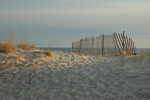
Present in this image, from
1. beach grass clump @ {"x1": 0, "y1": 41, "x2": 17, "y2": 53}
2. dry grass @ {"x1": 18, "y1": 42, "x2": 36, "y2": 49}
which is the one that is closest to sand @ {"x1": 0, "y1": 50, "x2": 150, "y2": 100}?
beach grass clump @ {"x1": 0, "y1": 41, "x2": 17, "y2": 53}

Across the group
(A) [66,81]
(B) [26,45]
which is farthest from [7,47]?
(A) [66,81]

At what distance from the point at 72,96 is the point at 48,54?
13.6 ft

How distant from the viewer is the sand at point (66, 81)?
14.4 ft

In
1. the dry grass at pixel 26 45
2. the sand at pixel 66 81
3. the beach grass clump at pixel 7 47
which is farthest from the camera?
the dry grass at pixel 26 45

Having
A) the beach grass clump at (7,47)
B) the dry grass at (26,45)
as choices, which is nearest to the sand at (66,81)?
the beach grass clump at (7,47)

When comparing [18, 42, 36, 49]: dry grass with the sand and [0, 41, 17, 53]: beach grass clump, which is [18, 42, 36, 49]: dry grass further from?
the sand

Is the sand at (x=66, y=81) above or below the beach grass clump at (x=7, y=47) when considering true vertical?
below

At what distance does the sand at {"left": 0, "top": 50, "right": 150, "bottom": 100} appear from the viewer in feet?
14.4

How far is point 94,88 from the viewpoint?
4.79 m

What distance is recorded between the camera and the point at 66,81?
5398 mm

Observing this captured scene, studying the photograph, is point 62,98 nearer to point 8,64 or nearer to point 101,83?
point 101,83

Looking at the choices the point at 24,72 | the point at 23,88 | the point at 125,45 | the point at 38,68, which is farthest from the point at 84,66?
the point at 125,45

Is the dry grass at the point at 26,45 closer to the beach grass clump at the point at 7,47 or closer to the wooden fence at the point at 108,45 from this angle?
the beach grass clump at the point at 7,47

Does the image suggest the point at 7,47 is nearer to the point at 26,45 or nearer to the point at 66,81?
the point at 26,45
